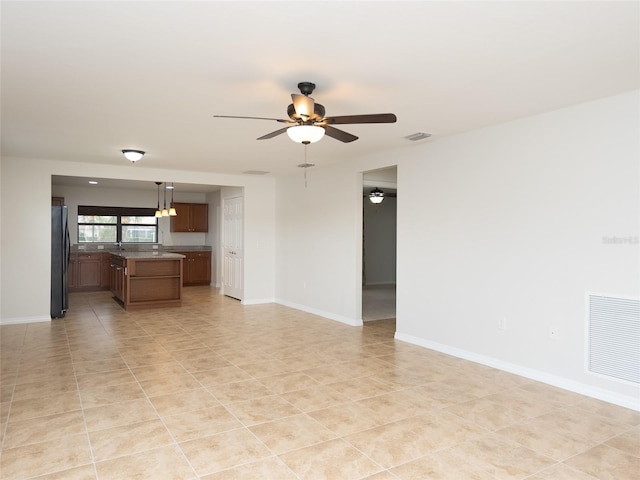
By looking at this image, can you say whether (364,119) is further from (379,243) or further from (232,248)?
(379,243)

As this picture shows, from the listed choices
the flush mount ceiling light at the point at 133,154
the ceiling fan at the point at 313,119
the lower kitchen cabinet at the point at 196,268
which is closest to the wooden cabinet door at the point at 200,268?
the lower kitchen cabinet at the point at 196,268

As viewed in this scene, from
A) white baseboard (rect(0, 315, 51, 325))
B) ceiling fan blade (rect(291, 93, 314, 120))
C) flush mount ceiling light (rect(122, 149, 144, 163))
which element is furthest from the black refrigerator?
ceiling fan blade (rect(291, 93, 314, 120))

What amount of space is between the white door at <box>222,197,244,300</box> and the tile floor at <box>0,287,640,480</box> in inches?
124

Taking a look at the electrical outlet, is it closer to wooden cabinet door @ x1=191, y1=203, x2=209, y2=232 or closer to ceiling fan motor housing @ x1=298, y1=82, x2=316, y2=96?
ceiling fan motor housing @ x1=298, y1=82, x2=316, y2=96

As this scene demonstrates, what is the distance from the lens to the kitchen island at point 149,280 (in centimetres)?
716

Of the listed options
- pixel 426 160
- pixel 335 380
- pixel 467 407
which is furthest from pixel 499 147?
pixel 335 380

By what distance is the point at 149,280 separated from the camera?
7367 mm

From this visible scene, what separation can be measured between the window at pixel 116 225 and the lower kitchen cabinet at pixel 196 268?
1.03m

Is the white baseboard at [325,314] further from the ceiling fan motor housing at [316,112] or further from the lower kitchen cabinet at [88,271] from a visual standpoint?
the lower kitchen cabinet at [88,271]

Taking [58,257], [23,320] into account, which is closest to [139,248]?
[58,257]

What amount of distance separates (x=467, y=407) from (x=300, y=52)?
8.96 feet

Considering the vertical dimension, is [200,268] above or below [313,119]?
below

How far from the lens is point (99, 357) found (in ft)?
14.5

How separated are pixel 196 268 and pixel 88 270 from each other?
2322mm
